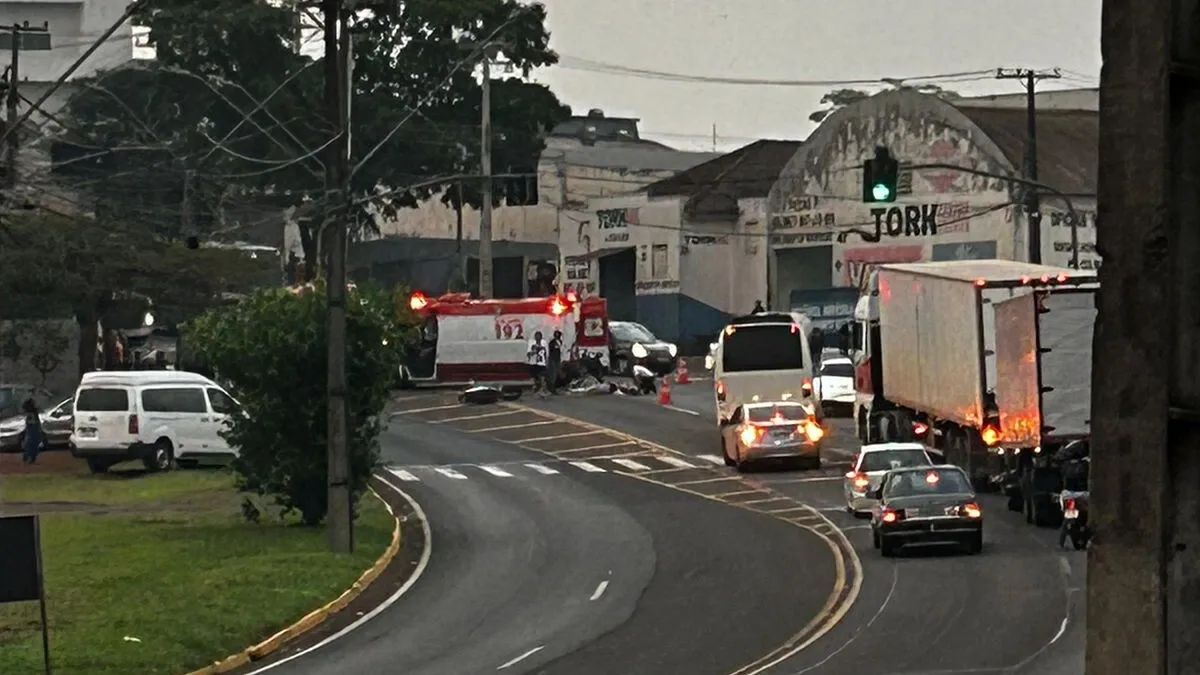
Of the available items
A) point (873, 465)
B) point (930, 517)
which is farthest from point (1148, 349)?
point (873, 465)

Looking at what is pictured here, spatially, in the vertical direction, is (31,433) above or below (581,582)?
above

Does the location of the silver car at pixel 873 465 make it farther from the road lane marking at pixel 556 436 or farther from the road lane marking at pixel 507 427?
the road lane marking at pixel 507 427

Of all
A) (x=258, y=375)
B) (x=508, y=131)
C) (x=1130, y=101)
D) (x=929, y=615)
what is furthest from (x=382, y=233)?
(x=1130, y=101)

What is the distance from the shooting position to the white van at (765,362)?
5175 cm

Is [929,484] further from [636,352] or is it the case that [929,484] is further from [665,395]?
[636,352]

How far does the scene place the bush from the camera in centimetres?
3925

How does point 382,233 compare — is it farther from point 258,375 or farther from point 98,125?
point 258,375

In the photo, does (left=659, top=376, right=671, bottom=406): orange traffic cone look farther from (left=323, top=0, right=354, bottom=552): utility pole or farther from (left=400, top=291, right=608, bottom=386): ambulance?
(left=323, top=0, right=354, bottom=552): utility pole

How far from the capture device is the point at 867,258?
3123 inches

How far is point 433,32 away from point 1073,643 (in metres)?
64.6

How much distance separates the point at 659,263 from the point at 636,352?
17.1 meters

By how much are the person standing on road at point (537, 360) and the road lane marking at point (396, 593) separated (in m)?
17.4

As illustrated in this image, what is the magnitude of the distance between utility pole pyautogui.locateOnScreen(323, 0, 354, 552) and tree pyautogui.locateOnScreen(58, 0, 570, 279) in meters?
45.2

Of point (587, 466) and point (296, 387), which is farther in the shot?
point (587, 466)
